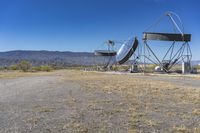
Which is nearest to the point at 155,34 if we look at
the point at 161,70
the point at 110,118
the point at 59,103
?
the point at 161,70

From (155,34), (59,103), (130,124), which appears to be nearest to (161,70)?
(155,34)

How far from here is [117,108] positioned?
47.5ft

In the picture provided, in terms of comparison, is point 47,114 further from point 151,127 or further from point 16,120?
point 151,127

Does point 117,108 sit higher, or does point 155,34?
point 155,34

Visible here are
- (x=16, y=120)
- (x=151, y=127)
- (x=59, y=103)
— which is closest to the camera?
(x=151, y=127)

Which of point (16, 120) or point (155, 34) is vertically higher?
point (155, 34)

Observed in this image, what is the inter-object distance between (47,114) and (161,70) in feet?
182

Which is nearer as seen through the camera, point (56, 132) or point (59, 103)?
point (56, 132)

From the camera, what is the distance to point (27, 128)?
1012cm

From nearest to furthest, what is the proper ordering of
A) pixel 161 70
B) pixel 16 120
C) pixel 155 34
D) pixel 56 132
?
pixel 56 132, pixel 16 120, pixel 155 34, pixel 161 70

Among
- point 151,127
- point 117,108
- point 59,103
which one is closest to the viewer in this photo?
point 151,127

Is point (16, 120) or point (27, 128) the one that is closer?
point (27, 128)

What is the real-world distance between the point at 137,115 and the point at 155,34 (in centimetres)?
5046

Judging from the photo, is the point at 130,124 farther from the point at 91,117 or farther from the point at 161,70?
the point at 161,70
